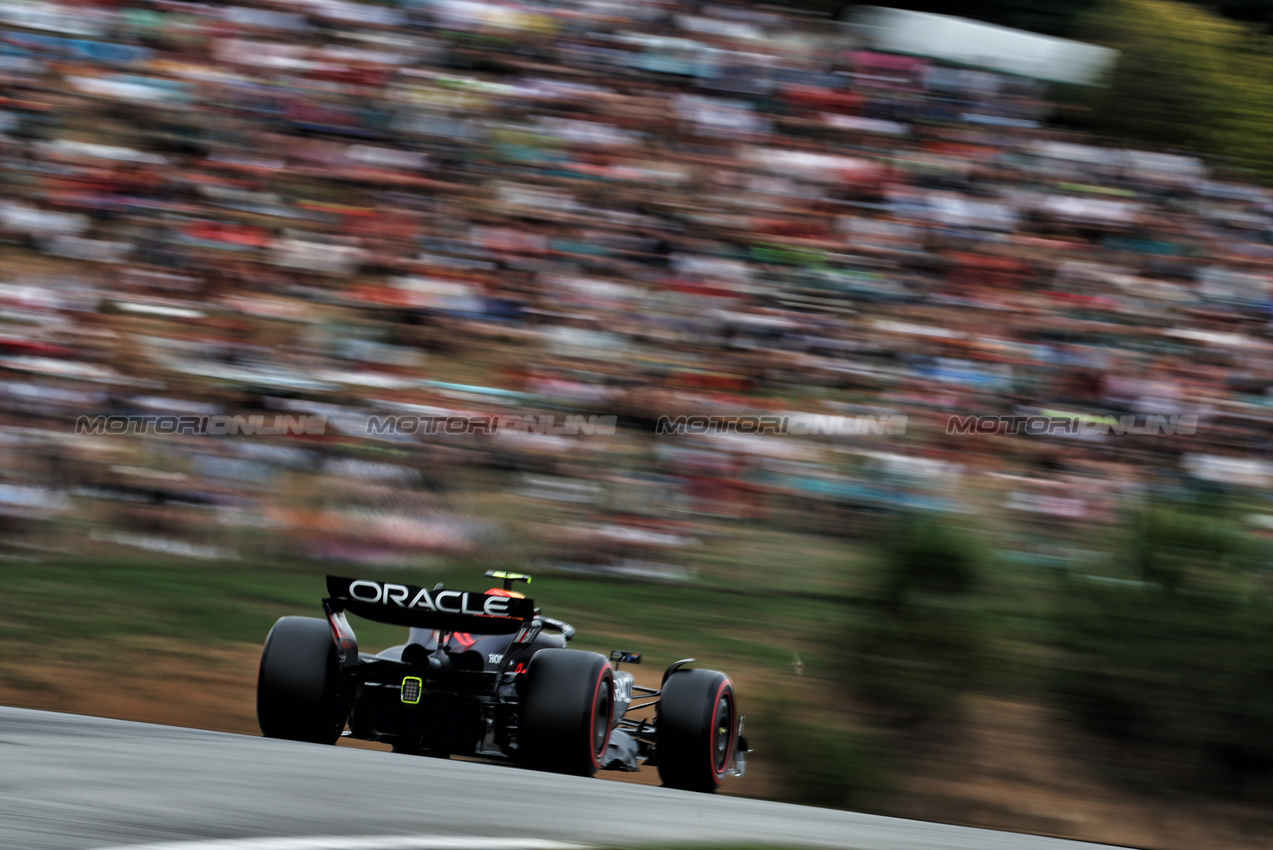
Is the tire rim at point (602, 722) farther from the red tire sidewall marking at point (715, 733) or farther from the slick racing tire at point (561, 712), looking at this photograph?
the red tire sidewall marking at point (715, 733)

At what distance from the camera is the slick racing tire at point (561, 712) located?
4.98m

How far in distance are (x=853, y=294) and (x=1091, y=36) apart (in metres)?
6.21

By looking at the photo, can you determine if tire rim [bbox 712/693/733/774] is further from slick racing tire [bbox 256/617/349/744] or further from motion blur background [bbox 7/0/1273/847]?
slick racing tire [bbox 256/617/349/744]

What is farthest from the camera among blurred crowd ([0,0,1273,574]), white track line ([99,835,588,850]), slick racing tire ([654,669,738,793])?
blurred crowd ([0,0,1273,574])

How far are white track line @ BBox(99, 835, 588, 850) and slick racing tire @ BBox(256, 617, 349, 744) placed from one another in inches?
113

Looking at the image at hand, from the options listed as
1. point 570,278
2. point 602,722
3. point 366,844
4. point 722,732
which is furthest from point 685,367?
point 366,844

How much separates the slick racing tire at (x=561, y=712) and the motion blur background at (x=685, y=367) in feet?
3.76

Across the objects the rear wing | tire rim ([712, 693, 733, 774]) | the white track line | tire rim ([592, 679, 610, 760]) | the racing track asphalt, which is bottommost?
tire rim ([712, 693, 733, 774])

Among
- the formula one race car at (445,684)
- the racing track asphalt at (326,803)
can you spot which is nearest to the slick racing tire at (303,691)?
the formula one race car at (445,684)

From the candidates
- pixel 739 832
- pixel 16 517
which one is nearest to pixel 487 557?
pixel 16 517

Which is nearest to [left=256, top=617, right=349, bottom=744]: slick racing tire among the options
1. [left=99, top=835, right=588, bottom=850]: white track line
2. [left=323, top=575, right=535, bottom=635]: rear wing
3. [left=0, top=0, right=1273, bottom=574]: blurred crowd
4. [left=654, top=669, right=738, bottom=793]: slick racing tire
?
[left=323, top=575, right=535, bottom=635]: rear wing

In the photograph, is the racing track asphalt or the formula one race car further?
the formula one race car

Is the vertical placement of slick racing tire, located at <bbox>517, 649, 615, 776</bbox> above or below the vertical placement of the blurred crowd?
below

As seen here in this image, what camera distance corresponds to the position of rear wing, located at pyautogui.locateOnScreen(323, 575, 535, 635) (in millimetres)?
4992
